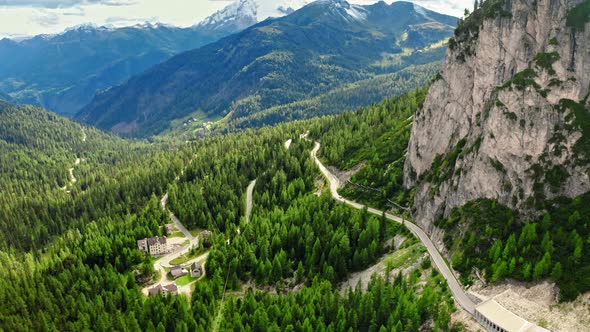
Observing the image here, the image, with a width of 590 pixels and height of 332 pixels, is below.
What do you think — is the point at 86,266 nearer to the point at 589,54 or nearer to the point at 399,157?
the point at 399,157

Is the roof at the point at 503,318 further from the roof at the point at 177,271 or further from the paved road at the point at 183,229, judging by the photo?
the paved road at the point at 183,229

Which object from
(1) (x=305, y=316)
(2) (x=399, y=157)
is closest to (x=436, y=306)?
(1) (x=305, y=316)

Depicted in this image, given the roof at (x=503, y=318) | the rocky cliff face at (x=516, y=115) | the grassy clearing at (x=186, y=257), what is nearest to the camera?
the roof at (x=503, y=318)

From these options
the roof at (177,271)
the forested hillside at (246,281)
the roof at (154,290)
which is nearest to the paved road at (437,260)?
the forested hillside at (246,281)

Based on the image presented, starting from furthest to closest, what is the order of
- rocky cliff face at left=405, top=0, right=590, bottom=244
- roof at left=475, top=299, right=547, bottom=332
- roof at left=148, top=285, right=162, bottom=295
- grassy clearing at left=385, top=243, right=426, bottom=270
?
roof at left=148, top=285, right=162, bottom=295
grassy clearing at left=385, top=243, right=426, bottom=270
rocky cliff face at left=405, top=0, right=590, bottom=244
roof at left=475, top=299, right=547, bottom=332

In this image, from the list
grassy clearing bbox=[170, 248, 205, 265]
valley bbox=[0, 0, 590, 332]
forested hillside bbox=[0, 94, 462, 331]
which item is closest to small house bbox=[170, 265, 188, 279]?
valley bbox=[0, 0, 590, 332]

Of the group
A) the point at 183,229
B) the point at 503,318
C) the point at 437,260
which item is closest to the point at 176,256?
the point at 183,229

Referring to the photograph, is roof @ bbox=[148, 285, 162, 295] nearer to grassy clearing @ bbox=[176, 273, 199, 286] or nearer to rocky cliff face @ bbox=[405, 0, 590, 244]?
grassy clearing @ bbox=[176, 273, 199, 286]
